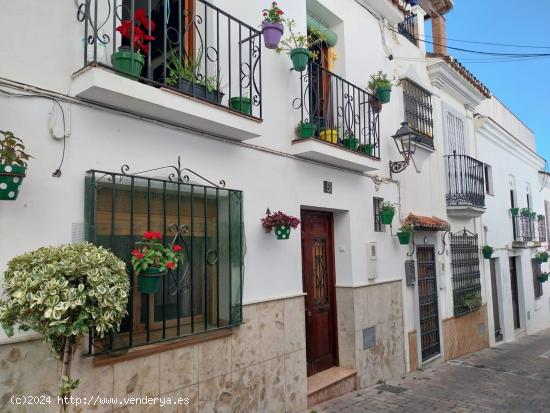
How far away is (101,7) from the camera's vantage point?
3.60 metres

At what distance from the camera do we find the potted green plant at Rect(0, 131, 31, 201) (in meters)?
2.60

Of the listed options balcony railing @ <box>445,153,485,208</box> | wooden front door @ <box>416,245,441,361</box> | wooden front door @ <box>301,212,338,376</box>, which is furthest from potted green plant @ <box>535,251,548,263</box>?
wooden front door @ <box>301,212,338,376</box>

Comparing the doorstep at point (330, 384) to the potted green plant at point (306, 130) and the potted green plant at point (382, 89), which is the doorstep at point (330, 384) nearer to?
the potted green plant at point (306, 130)

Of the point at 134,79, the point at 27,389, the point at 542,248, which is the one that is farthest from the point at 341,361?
the point at 542,248

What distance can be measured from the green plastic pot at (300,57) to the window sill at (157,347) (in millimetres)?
3113

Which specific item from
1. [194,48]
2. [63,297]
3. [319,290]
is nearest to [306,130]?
[194,48]

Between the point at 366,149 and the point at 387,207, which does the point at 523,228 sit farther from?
the point at 366,149

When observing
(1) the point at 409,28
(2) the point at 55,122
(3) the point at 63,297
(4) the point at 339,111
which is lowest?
(3) the point at 63,297

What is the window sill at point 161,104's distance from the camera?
3.11 m

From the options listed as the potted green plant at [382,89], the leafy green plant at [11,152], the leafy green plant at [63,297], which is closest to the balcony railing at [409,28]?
the potted green plant at [382,89]

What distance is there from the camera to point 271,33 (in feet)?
15.0

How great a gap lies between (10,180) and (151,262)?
104 cm

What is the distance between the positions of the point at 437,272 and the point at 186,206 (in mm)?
6105

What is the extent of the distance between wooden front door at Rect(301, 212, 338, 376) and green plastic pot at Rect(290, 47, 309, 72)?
6.47ft
